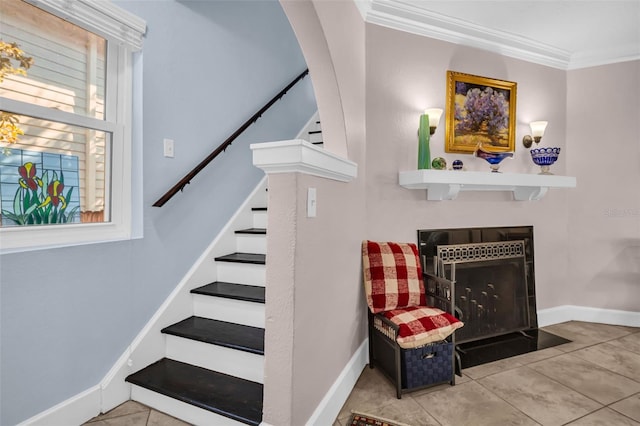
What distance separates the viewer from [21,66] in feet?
4.91

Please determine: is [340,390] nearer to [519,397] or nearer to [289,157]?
[519,397]

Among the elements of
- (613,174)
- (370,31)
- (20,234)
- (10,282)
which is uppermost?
(370,31)

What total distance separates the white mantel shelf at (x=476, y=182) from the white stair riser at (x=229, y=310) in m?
1.39

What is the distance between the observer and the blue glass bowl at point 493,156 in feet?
8.87

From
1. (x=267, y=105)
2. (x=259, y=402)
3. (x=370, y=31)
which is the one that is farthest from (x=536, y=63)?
(x=259, y=402)

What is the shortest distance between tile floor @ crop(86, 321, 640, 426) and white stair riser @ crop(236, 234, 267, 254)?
114cm

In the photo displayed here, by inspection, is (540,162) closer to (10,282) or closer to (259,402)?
(259,402)

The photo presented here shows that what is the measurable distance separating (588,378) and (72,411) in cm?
297

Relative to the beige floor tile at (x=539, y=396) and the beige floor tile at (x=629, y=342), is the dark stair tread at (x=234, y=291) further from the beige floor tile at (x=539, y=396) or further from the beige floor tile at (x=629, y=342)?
the beige floor tile at (x=629, y=342)

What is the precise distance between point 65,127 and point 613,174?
4260 mm

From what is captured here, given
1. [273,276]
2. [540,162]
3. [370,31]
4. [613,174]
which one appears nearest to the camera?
[273,276]

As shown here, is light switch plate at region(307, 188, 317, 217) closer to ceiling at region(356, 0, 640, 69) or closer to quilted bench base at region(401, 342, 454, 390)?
quilted bench base at region(401, 342, 454, 390)

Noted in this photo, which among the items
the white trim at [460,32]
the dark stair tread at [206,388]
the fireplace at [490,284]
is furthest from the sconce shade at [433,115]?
the dark stair tread at [206,388]

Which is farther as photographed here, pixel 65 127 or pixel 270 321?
pixel 65 127
